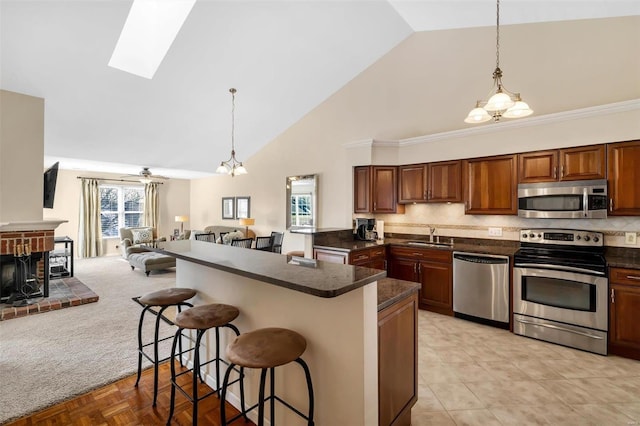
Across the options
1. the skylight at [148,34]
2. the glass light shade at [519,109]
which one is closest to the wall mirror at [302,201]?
the skylight at [148,34]

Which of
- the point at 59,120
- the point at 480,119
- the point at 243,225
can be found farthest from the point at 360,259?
the point at 59,120

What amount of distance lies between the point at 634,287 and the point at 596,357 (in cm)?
74

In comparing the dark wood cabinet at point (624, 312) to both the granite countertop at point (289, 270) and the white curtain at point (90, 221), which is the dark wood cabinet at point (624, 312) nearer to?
the granite countertop at point (289, 270)

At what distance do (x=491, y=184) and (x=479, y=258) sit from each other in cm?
101

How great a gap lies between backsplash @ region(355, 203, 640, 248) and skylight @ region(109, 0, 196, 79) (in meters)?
3.68

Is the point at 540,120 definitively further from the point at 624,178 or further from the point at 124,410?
the point at 124,410

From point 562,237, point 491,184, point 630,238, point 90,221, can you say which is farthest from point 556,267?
point 90,221

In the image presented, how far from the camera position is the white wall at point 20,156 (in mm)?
3852

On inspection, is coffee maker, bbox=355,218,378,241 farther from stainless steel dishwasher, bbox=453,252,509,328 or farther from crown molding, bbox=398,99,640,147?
crown molding, bbox=398,99,640,147

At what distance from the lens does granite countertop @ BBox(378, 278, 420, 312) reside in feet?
5.42

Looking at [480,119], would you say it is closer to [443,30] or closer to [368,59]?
[443,30]

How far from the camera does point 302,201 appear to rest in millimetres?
6117

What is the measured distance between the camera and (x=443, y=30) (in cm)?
338

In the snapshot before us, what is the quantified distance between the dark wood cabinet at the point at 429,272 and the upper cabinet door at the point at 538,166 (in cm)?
129
